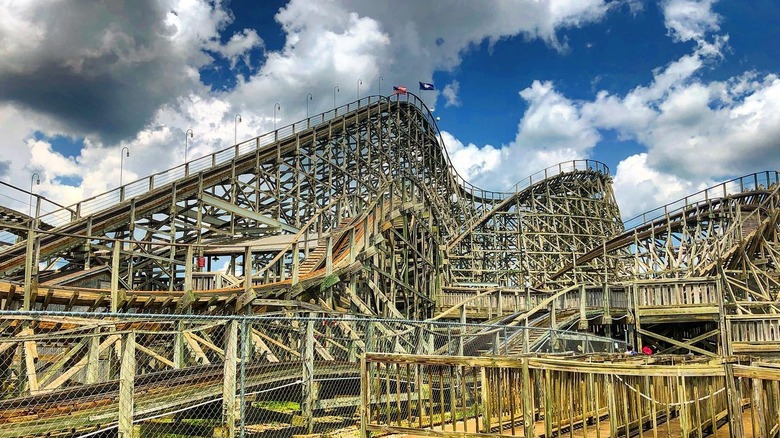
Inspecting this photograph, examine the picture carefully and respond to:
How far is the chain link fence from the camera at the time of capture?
6785 mm

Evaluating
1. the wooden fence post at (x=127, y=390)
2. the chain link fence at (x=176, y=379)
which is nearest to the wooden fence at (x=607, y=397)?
the chain link fence at (x=176, y=379)

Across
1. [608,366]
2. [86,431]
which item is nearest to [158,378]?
[86,431]

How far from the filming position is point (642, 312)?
69.4ft

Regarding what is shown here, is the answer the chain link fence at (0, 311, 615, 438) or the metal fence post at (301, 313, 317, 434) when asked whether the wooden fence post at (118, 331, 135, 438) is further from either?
the metal fence post at (301, 313, 317, 434)

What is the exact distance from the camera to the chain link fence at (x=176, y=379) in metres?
6.79

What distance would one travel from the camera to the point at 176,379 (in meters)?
8.56

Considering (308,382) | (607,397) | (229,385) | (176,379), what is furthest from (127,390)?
(607,397)

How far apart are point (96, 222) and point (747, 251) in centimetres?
2329

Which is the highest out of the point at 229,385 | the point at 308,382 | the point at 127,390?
the point at 127,390

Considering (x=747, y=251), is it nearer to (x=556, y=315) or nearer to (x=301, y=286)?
(x=556, y=315)

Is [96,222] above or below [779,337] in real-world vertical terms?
above

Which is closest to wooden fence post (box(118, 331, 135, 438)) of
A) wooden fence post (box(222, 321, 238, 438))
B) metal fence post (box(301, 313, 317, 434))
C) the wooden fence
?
wooden fence post (box(222, 321, 238, 438))

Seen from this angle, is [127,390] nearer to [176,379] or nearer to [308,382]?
[176,379]

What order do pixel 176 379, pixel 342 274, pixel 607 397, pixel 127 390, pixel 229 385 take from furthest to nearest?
pixel 342 274 < pixel 176 379 < pixel 229 385 < pixel 127 390 < pixel 607 397
